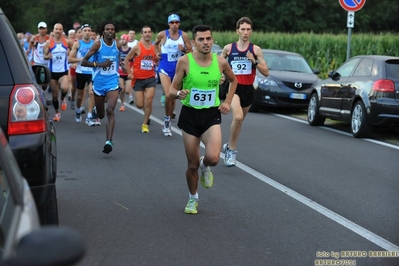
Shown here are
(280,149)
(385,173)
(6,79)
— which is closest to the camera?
(6,79)

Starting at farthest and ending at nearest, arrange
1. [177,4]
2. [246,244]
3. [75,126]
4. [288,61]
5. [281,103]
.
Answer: [177,4]
[288,61]
[281,103]
[75,126]
[246,244]

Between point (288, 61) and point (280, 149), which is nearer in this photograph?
point (280, 149)

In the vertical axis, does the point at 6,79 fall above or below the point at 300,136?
above

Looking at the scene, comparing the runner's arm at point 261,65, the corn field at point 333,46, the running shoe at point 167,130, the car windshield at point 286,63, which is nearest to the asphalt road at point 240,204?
the running shoe at point 167,130

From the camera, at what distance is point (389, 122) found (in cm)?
1512

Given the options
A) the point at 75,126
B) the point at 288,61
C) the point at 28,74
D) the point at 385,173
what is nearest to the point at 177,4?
the point at 288,61

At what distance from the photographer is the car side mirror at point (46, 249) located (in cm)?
265

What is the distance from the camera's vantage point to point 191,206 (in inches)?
318

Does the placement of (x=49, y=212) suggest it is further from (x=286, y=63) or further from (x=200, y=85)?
(x=286, y=63)

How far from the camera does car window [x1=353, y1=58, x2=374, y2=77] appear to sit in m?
15.9

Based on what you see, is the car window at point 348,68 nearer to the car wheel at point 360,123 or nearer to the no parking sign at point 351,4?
the car wheel at point 360,123

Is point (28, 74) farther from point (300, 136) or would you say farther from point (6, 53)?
point (300, 136)

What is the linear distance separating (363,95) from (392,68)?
69cm

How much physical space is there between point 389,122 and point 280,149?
9.14ft
